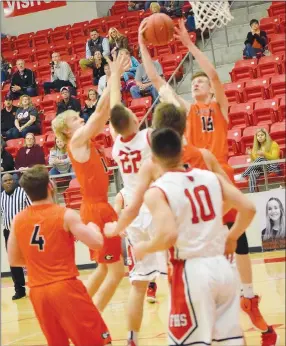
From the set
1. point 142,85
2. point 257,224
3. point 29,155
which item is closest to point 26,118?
point 29,155

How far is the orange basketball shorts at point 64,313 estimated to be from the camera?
4992 mm

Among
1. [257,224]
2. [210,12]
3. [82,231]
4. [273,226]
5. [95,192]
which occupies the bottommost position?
[257,224]

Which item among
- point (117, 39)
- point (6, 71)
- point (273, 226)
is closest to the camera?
point (273, 226)

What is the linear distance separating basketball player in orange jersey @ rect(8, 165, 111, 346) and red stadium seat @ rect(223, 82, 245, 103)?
854cm

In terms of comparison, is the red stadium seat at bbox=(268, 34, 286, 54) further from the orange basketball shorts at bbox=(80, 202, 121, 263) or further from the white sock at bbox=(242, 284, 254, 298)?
the white sock at bbox=(242, 284, 254, 298)

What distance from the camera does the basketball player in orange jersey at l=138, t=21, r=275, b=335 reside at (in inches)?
236

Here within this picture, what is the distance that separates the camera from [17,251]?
17.0 feet

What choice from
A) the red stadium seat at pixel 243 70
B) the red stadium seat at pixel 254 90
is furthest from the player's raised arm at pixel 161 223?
the red stadium seat at pixel 243 70

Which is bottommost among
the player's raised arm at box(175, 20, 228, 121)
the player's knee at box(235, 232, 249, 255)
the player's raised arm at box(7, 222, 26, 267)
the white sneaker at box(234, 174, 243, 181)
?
the player's knee at box(235, 232, 249, 255)

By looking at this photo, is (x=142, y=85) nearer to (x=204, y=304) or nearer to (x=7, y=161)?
(x=7, y=161)

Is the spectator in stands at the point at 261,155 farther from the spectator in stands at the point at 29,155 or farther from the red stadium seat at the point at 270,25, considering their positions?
the red stadium seat at the point at 270,25

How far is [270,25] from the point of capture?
14.3 meters

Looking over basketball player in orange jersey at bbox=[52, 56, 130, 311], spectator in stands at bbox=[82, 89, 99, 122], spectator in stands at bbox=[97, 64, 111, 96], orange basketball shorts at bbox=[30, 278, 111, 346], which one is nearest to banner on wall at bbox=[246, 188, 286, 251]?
basketball player in orange jersey at bbox=[52, 56, 130, 311]

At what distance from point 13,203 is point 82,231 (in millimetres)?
5524
